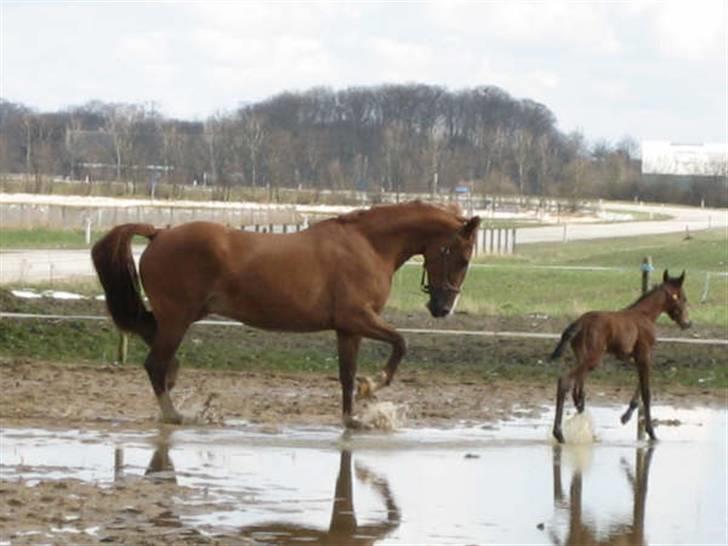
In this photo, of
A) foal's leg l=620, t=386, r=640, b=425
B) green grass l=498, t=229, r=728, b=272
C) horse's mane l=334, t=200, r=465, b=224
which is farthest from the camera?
green grass l=498, t=229, r=728, b=272

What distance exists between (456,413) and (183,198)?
7881cm

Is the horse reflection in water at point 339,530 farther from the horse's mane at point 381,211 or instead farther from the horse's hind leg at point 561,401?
the horse's mane at point 381,211

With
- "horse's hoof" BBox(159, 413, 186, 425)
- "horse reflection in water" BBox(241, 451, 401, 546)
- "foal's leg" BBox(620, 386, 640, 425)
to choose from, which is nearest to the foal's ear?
"foal's leg" BBox(620, 386, 640, 425)

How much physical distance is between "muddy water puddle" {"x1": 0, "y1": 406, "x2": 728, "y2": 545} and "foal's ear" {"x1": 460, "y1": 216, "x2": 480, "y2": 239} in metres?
1.62

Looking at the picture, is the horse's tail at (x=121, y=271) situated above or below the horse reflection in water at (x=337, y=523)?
above

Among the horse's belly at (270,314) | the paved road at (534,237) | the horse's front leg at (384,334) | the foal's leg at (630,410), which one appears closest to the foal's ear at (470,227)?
the horse's front leg at (384,334)

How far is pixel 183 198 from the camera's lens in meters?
94.1

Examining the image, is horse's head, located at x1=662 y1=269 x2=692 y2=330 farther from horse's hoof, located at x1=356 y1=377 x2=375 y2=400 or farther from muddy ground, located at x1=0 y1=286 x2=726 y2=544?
horse's hoof, located at x1=356 y1=377 x2=375 y2=400

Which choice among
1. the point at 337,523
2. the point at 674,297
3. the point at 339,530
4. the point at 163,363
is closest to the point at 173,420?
the point at 163,363

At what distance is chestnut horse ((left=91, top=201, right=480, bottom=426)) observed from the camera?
47.1ft

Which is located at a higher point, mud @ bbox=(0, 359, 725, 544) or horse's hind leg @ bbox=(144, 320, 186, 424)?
horse's hind leg @ bbox=(144, 320, 186, 424)

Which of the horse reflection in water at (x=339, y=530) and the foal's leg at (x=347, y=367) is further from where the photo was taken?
the foal's leg at (x=347, y=367)

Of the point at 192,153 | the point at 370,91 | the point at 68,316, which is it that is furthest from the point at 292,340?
the point at 370,91

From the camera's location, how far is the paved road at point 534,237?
35000 millimetres
